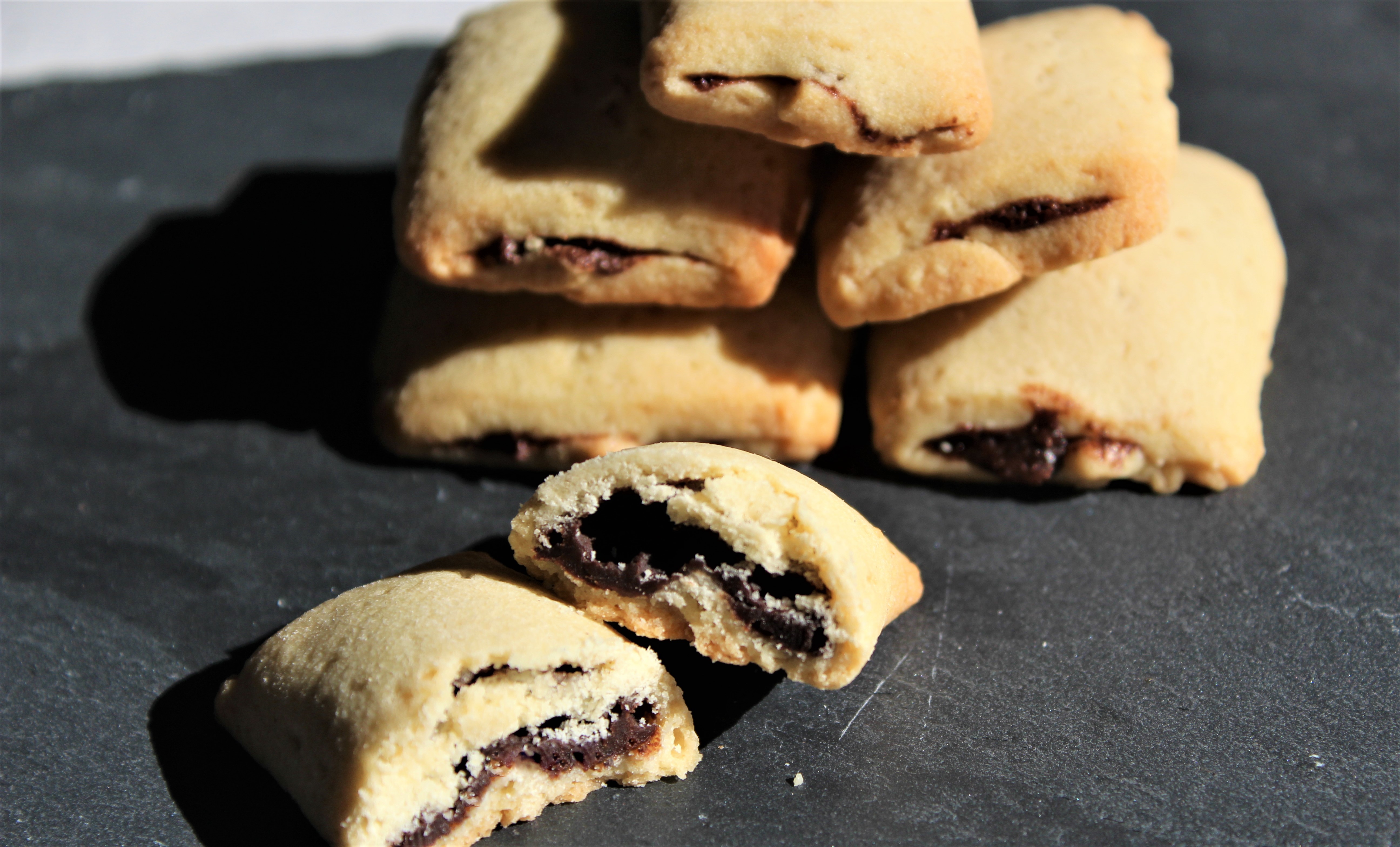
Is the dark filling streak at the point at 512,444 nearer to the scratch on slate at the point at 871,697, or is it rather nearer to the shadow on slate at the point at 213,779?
the shadow on slate at the point at 213,779

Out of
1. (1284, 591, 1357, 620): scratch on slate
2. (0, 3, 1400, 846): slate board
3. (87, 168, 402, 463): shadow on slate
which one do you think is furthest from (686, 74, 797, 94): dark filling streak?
(1284, 591, 1357, 620): scratch on slate

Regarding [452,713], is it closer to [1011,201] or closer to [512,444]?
[512,444]

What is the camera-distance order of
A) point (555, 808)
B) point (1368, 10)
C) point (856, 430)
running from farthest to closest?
point (1368, 10) → point (856, 430) → point (555, 808)

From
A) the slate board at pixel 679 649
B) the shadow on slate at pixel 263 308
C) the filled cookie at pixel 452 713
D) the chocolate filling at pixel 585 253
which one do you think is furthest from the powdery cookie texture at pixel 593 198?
the filled cookie at pixel 452 713

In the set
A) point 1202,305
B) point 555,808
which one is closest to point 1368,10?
point 1202,305

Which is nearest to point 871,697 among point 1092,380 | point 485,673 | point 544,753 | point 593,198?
point 544,753

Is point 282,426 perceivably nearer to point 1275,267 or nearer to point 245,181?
point 245,181
